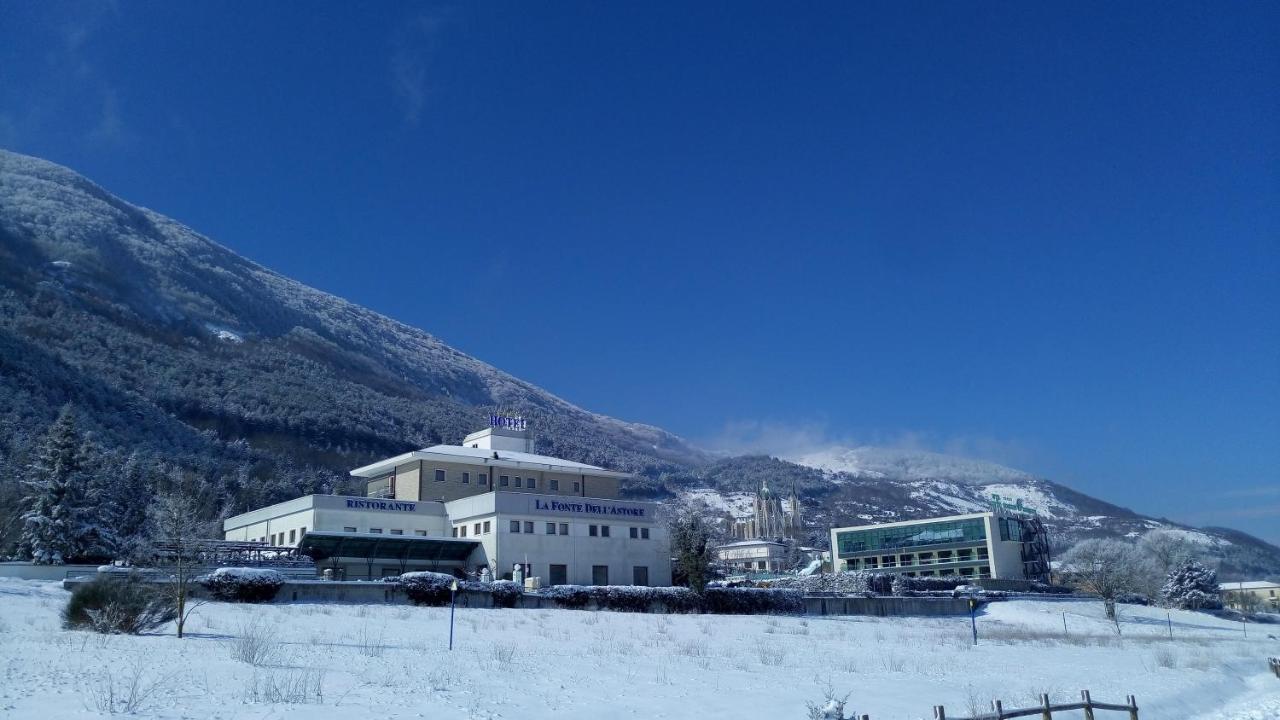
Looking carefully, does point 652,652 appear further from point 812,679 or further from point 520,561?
point 520,561

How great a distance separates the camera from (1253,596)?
136750 millimetres

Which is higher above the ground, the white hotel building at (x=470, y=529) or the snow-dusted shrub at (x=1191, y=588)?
the white hotel building at (x=470, y=529)

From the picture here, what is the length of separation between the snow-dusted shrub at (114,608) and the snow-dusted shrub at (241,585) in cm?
1248

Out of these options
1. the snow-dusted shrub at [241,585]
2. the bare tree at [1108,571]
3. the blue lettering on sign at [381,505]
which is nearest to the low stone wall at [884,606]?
the bare tree at [1108,571]

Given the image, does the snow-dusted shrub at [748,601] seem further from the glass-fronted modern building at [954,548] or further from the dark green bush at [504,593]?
the glass-fronted modern building at [954,548]

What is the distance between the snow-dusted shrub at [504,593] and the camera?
154ft

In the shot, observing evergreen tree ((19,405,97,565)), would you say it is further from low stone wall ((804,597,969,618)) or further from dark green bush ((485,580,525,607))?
low stone wall ((804,597,969,618))

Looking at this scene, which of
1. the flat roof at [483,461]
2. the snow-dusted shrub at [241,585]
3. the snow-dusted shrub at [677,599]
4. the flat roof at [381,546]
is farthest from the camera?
the flat roof at [483,461]

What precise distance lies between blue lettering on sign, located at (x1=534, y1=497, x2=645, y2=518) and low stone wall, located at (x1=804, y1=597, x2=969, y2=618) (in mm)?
14718

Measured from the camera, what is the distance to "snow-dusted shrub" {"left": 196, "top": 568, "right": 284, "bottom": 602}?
3897cm

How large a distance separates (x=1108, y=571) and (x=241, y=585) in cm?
7037

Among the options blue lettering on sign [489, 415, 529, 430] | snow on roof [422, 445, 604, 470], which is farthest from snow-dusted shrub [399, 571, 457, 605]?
blue lettering on sign [489, 415, 529, 430]

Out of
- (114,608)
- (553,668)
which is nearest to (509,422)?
(114,608)

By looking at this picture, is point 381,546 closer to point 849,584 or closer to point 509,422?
point 509,422
